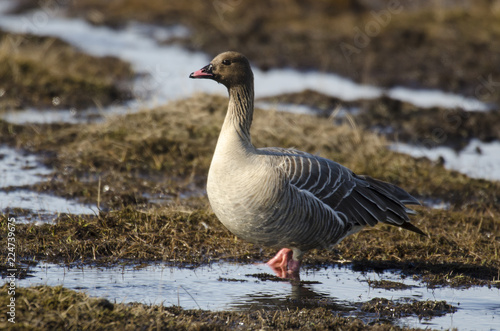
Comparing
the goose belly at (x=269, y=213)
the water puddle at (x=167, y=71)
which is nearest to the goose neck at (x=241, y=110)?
the goose belly at (x=269, y=213)

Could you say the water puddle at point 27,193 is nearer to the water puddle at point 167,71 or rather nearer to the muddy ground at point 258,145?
the muddy ground at point 258,145

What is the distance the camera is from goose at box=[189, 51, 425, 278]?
657cm

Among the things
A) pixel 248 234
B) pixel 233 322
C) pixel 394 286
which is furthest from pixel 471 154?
pixel 233 322

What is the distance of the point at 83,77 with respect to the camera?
15938 mm

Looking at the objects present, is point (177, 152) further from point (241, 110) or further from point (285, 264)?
point (285, 264)

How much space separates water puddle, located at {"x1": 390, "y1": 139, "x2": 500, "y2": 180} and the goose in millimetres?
4452

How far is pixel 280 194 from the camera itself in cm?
659

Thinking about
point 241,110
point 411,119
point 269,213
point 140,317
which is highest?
point 411,119

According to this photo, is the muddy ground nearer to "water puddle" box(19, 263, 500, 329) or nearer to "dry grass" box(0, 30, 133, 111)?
"dry grass" box(0, 30, 133, 111)

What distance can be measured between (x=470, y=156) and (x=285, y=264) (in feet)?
22.6

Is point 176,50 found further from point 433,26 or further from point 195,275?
point 195,275

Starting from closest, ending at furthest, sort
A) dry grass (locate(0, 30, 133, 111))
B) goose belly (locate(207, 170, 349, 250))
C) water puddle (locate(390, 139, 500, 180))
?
goose belly (locate(207, 170, 349, 250)) < water puddle (locate(390, 139, 500, 180)) < dry grass (locate(0, 30, 133, 111))

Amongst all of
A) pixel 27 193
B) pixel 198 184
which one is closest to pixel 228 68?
pixel 198 184

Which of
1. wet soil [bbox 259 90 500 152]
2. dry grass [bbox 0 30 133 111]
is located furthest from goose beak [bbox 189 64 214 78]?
dry grass [bbox 0 30 133 111]
